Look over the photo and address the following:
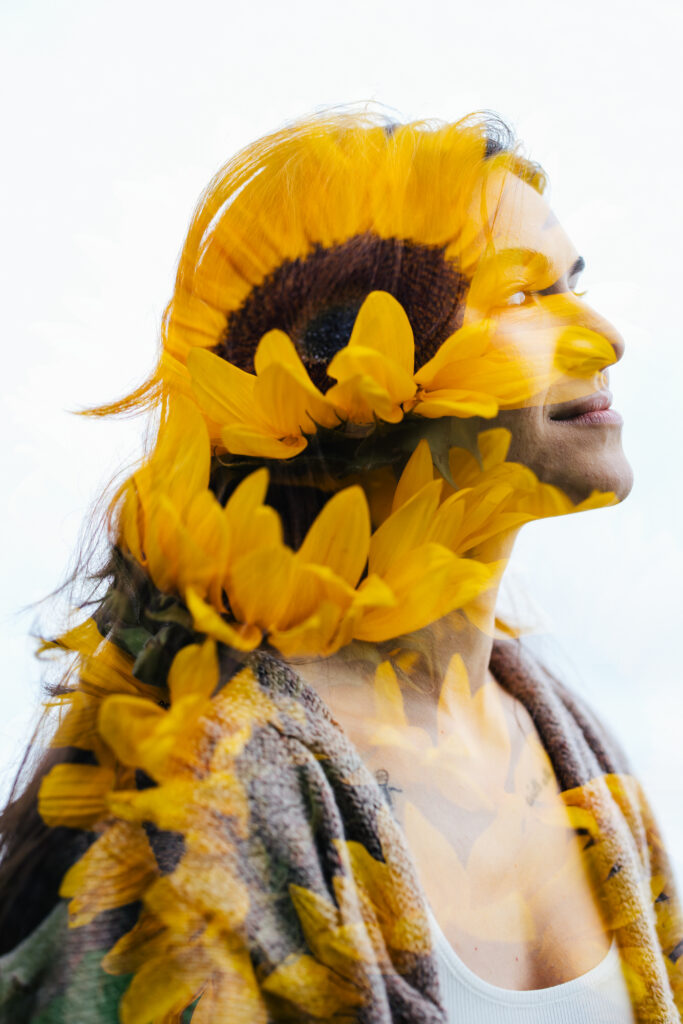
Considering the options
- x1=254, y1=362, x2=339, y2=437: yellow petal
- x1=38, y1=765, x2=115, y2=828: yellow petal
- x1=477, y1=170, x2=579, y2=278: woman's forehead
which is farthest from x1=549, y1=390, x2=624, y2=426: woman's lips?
x1=38, y1=765, x2=115, y2=828: yellow petal

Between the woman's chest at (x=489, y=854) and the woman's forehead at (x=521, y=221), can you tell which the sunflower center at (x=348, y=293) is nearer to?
the woman's forehead at (x=521, y=221)

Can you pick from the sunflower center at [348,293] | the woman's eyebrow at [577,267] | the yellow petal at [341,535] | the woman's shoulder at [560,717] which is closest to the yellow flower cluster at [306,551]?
the yellow petal at [341,535]

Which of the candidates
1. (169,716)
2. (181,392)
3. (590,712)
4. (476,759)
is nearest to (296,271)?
(181,392)

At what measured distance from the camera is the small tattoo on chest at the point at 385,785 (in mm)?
571

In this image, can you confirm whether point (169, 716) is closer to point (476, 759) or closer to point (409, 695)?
point (409, 695)

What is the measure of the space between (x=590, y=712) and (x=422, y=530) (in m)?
0.50

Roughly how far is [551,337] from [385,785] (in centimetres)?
39

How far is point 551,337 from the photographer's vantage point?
60 centimetres

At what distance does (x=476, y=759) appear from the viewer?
0.70 m

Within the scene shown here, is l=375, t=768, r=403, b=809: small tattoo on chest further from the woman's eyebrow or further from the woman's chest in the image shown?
the woman's eyebrow

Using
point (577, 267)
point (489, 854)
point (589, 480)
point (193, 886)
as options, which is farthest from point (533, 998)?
point (577, 267)

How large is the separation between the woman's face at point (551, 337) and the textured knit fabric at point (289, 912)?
0.29 metres

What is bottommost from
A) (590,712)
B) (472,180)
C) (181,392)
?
(590,712)

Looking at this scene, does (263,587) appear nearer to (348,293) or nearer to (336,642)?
(336,642)
